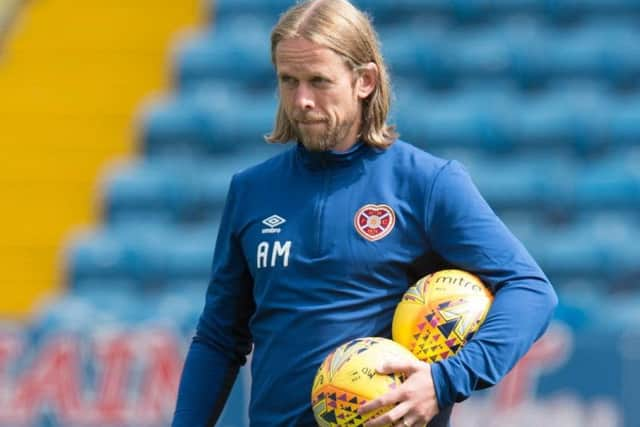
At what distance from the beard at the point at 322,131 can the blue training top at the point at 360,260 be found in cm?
4

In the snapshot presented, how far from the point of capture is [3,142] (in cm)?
1021

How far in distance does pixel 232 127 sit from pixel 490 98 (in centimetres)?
171

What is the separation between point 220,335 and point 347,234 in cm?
44

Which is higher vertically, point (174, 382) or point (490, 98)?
point (490, 98)

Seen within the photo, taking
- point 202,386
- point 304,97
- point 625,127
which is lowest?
point 625,127

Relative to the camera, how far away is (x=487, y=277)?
2.80m

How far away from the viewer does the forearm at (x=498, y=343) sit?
8.73 ft

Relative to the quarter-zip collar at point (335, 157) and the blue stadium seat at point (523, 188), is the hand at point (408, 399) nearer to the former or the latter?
the quarter-zip collar at point (335, 157)

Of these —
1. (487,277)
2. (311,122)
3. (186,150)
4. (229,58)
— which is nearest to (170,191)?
(186,150)

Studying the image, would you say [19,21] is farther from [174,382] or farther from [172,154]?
[174,382]

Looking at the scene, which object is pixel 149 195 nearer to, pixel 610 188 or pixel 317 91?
pixel 610 188

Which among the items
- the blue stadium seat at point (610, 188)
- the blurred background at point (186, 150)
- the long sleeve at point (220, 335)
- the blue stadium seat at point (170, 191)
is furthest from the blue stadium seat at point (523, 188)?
the long sleeve at point (220, 335)

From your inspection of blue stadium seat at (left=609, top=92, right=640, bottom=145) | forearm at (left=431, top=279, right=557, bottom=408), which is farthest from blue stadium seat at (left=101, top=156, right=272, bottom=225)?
forearm at (left=431, top=279, right=557, bottom=408)

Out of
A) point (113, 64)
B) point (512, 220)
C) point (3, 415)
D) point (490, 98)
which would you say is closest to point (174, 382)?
point (3, 415)
